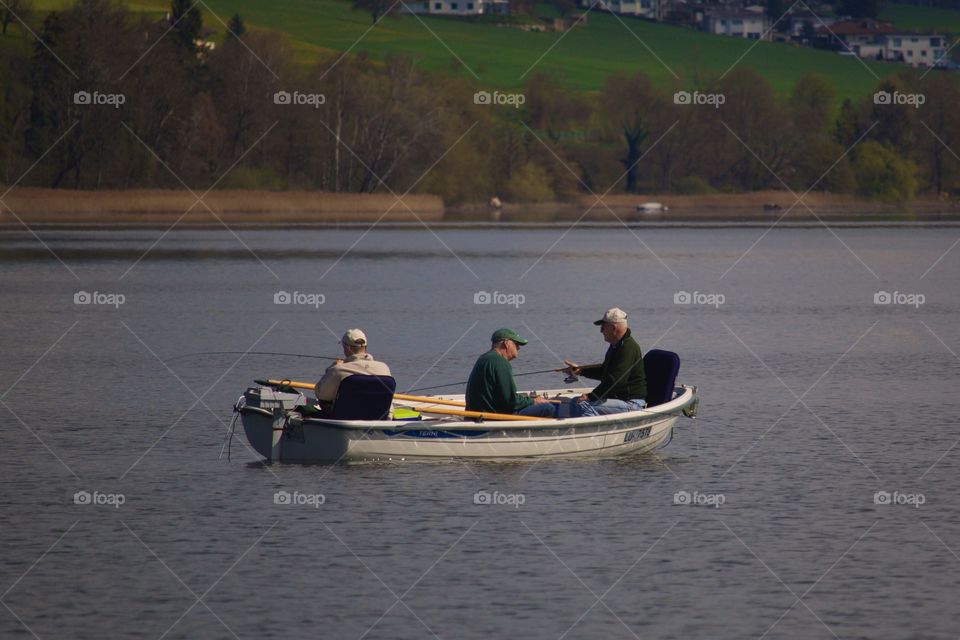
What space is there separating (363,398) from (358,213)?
88.5 m

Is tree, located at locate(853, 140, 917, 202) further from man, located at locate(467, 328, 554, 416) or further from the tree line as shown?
man, located at locate(467, 328, 554, 416)

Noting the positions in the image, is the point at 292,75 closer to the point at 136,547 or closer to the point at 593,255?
the point at 593,255

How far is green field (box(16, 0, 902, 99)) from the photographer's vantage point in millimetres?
151125

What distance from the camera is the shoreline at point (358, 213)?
291 ft

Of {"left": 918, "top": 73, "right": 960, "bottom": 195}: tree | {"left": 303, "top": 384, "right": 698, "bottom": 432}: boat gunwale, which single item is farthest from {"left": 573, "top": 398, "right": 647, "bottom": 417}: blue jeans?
{"left": 918, "top": 73, "right": 960, "bottom": 195}: tree

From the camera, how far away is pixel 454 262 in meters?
60.7

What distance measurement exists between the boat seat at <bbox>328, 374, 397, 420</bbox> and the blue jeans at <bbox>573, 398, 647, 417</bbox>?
230cm

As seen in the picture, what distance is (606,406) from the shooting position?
1980cm

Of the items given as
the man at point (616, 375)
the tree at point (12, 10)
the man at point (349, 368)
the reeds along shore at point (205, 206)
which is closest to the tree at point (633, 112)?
the reeds along shore at point (205, 206)

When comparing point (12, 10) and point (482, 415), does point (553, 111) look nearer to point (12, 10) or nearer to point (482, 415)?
point (12, 10)

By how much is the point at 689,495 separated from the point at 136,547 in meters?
5.85

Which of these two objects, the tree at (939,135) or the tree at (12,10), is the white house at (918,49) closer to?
the tree at (939,135)

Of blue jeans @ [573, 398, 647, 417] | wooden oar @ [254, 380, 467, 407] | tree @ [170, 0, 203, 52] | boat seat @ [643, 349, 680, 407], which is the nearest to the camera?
wooden oar @ [254, 380, 467, 407]

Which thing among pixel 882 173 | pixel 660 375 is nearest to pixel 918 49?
pixel 882 173
